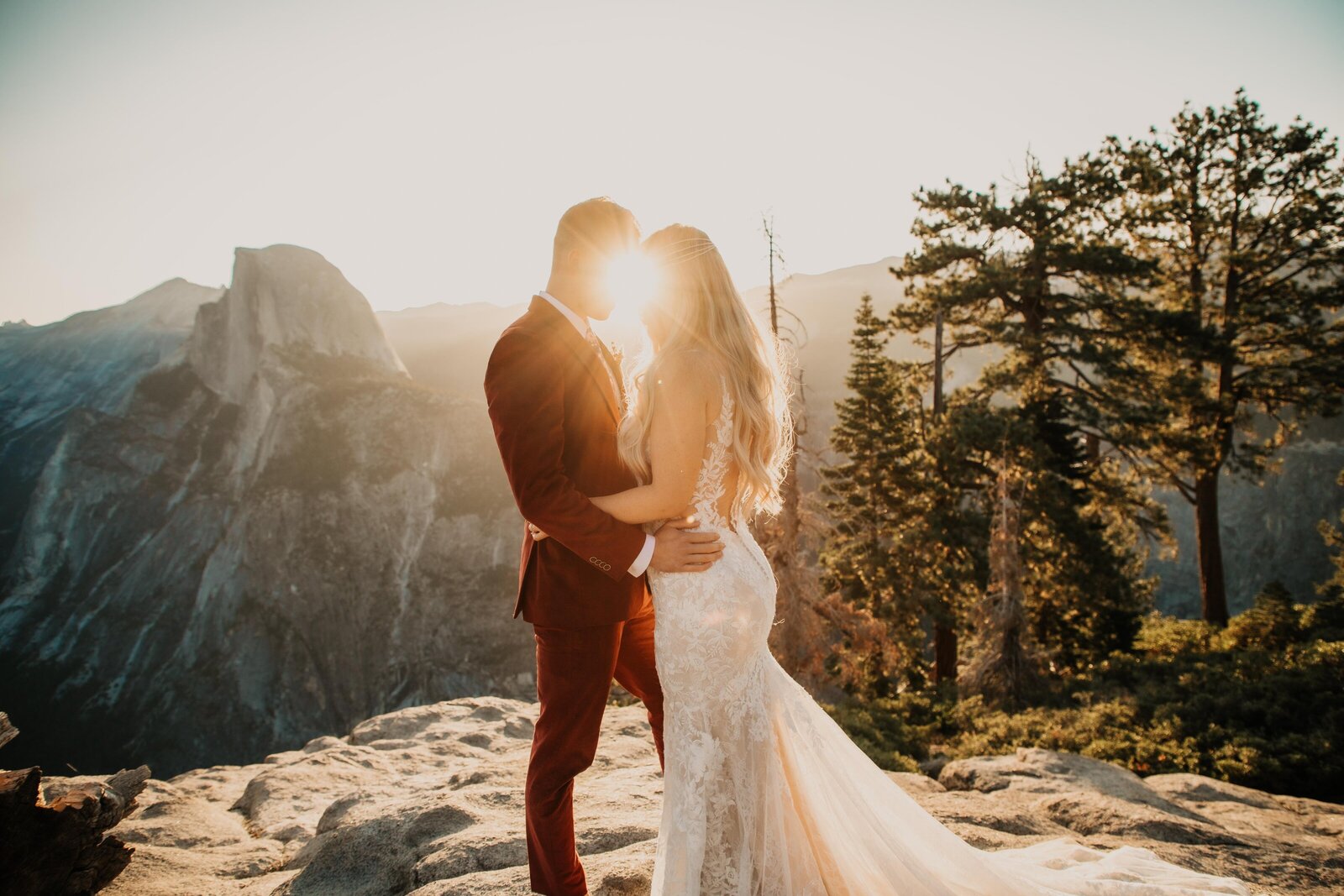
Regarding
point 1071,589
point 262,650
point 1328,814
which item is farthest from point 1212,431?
point 262,650

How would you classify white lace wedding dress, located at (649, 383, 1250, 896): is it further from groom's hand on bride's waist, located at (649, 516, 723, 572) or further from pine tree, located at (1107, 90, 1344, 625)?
pine tree, located at (1107, 90, 1344, 625)

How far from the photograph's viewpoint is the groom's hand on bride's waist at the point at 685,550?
2.78 m


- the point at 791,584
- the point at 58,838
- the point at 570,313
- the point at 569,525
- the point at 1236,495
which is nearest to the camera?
the point at 569,525

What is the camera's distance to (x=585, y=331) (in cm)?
300

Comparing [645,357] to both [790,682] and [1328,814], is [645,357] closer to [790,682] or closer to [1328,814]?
[790,682]

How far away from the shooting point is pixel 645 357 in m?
3.09

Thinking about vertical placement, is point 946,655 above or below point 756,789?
below

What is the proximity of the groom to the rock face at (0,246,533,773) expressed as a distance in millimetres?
29975

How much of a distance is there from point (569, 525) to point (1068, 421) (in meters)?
20.8

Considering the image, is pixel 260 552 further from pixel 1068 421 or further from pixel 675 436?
pixel 675 436

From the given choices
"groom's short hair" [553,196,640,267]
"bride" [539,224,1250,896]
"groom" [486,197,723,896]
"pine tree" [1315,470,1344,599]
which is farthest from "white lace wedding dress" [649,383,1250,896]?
"pine tree" [1315,470,1344,599]

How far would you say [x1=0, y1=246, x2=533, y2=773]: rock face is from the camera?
104 ft

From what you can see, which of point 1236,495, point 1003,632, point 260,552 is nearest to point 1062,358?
point 1003,632

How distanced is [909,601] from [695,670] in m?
15.6
